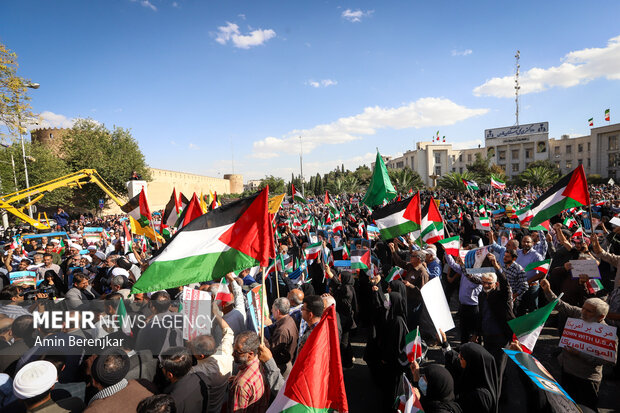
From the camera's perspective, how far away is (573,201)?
5.66 meters

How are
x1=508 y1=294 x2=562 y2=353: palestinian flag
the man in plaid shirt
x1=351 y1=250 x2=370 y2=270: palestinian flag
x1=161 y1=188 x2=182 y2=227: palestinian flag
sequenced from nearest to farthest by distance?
the man in plaid shirt → x1=508 y1=294 x2=562 y2=353: palestinian flag → x1=351 y1=250 x2=370 y2=270: palestinian flag → x1=161 y1=188 x2=182 y2=227: palestinian flag

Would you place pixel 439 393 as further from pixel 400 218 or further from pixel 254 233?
pixel 400 218

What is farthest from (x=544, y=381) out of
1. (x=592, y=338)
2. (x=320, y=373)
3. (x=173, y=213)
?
(x=173, y=213)

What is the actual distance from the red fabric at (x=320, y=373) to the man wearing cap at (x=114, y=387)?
1.19 m

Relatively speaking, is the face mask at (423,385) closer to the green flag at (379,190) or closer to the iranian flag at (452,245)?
the iranian flag at (452,245)

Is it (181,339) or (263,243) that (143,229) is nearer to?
(181,339)

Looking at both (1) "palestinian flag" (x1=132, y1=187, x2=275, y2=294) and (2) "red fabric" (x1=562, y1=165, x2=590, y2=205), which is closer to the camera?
(1) "palestinian flag" (x1=132, y1=187, x2=275, y2=294)

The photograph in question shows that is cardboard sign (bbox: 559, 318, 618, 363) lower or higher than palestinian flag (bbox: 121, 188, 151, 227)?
lower

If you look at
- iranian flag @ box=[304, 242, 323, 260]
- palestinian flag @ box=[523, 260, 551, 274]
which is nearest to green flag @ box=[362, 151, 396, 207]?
iranian flag @ box=[304, 242, 323, 260]

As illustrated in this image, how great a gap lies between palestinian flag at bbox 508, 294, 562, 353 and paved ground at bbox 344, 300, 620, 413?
1.13m

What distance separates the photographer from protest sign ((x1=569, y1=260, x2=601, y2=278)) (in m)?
4.31

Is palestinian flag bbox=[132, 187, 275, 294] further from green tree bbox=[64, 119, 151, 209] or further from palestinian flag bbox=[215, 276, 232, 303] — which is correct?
green tree bbox=[64, 119, 151, 209]

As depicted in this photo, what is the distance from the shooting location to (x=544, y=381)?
2.33 metres

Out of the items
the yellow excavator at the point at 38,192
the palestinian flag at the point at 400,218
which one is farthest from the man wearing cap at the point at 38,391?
the yellow excavator at the point at 38,192
